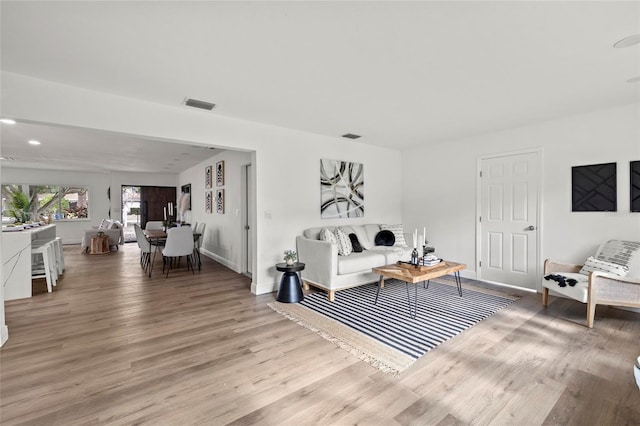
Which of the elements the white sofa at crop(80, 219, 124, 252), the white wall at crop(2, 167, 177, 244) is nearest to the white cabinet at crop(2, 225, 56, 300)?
the white sofa at crop(80, 219, 124, 252)

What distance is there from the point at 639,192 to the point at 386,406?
12.4 ft

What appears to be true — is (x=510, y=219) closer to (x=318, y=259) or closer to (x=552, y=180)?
(x=552, y=180)

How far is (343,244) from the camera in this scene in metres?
4.33

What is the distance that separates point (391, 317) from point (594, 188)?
2.99m

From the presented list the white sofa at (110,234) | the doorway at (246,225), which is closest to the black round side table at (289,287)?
the doorway at (246,225)

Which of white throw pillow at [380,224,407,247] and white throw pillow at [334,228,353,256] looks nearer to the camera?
white throw pillow at [334,228,353,256]

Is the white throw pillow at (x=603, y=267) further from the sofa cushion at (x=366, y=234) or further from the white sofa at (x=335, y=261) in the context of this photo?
the sofa cushion at (x=366, y=234)

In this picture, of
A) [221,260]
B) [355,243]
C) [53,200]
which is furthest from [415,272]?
[53,200]

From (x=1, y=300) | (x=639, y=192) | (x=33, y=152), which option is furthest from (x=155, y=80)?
(x=33, y=152)

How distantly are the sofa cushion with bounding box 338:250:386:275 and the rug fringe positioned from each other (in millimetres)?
975

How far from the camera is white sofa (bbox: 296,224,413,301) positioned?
12.4ft

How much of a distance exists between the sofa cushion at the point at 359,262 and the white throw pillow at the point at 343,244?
0.11m

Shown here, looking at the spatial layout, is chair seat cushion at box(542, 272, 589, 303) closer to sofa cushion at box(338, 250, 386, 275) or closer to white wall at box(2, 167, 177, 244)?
sofa cushion at box(338, 250, 386, 275)

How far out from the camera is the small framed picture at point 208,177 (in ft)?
22.4
